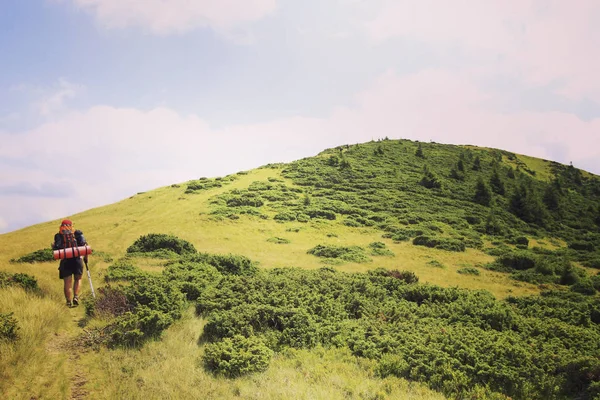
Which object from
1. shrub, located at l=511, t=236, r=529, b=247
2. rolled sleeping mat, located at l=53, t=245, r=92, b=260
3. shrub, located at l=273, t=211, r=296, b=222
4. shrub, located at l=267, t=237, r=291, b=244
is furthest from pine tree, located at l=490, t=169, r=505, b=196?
rolled sleeping mat, located at l=53, t=245, r=92, b=260

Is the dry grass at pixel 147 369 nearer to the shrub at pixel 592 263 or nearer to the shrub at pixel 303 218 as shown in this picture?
the shrub at pixel 303 218

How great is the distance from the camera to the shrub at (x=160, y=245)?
19.8m

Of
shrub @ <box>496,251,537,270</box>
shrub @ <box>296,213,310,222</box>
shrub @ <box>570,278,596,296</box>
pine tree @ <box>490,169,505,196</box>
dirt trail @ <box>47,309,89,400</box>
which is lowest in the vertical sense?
shrub @ <box>570,278,596,296</box>

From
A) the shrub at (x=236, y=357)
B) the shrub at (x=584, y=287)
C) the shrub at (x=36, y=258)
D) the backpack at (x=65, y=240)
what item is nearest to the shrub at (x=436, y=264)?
the shrub at (x=584, y=287)

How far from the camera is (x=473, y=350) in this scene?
8023mm

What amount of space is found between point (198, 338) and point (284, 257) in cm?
1400

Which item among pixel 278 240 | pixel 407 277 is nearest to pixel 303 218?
pixel 278 240

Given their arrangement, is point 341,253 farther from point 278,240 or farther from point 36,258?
point 36,258

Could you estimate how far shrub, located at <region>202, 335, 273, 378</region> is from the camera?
7.05 metres

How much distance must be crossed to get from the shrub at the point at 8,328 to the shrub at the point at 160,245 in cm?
1274

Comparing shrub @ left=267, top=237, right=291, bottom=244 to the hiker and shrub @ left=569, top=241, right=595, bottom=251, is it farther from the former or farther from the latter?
shrub @ left=569, top=241, right=595, bottom=251

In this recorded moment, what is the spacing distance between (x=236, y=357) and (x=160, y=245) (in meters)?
14.8

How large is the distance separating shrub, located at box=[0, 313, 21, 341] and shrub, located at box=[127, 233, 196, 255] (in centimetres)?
1274

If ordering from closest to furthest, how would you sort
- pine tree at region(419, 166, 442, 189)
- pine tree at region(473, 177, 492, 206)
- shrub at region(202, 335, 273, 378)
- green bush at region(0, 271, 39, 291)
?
shrub at region(202, 335, 273, 378) < green bush at region(0, 271, 39, 291) < pine tree at region(473, 177, 492, 206) < pine tree at region(419, 166, 442, 189)
